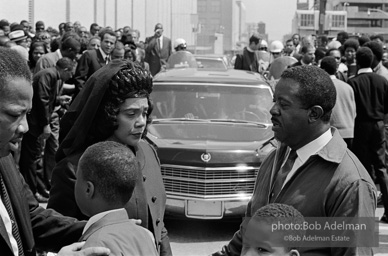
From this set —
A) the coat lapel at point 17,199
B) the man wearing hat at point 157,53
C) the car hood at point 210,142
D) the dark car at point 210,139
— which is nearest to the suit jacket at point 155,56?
the man wearing hat at point 157,53

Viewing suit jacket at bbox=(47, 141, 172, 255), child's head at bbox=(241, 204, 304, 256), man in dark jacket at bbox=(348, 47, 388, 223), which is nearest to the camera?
child's head at bbox=(241, 204, 304, 256)

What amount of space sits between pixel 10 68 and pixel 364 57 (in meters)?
7.13

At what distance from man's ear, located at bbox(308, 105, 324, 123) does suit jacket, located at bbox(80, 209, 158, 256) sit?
1.00 metres

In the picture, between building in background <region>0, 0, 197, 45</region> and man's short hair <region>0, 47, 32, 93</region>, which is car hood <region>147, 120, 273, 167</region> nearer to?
man's short hair <region>0, 47, 32, 93</region>

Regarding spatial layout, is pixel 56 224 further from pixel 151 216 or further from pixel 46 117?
pixel 46 117

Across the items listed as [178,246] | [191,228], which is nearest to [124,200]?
[178,246]

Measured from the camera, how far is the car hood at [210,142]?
828cm

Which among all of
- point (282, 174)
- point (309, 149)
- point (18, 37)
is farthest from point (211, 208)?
point (18, 37)

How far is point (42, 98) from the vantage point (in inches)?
383

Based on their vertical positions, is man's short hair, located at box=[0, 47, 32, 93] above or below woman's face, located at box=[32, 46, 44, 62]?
Result: above

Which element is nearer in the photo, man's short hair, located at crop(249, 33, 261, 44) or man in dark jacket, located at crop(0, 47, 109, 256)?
man in dark jacket, located at crop(0, 47, 109, 256)

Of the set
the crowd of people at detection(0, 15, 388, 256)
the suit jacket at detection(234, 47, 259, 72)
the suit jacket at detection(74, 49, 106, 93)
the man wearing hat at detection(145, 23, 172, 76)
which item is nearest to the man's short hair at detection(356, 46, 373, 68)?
the suit jacket at detection(74, 49, 106, 93)

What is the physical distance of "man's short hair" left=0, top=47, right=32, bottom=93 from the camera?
317 centimetres

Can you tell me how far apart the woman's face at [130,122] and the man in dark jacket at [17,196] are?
0.51 metres
